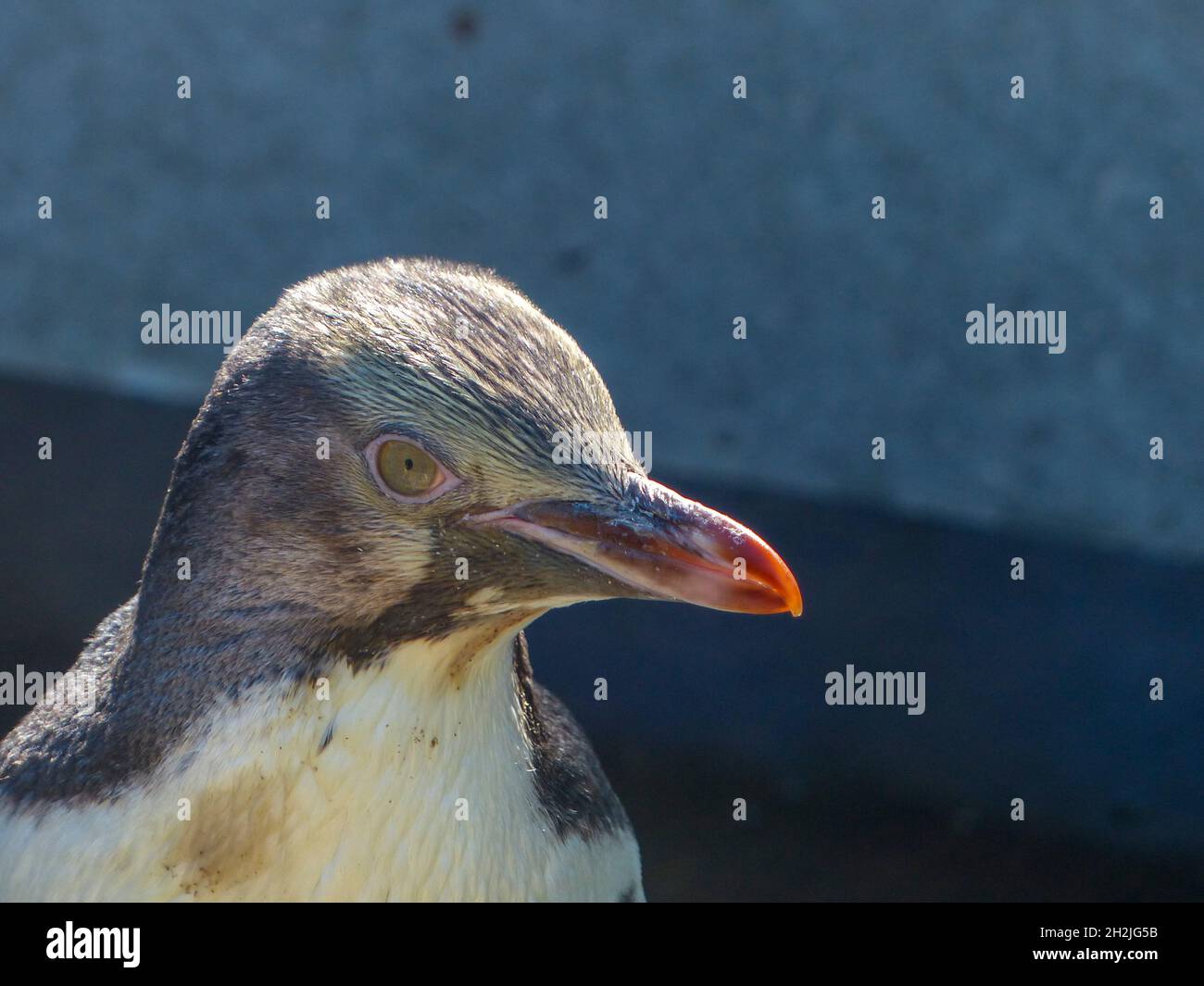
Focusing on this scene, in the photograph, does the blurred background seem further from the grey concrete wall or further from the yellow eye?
the yellow eye

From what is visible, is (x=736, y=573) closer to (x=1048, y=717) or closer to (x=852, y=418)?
(x=1048, y=717)

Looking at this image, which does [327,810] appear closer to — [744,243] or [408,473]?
[408,473]

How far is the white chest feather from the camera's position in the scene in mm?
1958

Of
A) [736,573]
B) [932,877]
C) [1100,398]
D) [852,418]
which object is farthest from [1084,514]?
[736,573]

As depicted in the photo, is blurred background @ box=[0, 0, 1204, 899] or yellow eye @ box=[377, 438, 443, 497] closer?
yellow eye @ box=[377, 438, 443, 497]

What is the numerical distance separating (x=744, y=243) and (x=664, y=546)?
3.99 metres

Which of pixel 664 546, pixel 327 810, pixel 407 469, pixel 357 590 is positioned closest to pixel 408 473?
pixel 407 469

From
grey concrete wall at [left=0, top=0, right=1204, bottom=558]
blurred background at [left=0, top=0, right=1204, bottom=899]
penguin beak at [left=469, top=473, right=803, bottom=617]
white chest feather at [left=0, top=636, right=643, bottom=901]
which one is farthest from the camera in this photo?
grey concrete wall at [left=0, top=0, right=1204, bottom=558]

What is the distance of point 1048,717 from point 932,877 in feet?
2.85

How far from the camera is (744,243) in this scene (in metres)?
5.69

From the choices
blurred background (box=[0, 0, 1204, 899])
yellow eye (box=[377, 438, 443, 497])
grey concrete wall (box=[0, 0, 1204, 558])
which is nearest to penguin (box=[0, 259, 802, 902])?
yellow eye (box=[377, 438, 443, 497])

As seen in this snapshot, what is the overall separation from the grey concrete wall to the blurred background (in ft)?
0.04
